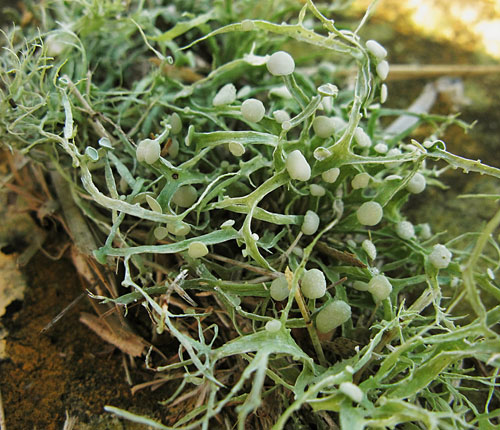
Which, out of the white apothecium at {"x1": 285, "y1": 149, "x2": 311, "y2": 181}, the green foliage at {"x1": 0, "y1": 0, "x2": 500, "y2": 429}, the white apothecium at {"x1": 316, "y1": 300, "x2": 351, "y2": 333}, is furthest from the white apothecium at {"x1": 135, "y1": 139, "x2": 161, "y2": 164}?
the white apothecium at {"x1": 316, "y1": 300, "x2": 351, "y2": 333}

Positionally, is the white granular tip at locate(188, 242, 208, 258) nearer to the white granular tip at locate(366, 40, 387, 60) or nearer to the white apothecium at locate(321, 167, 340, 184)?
the white apothecium at locate(321, 167, 340, 184)

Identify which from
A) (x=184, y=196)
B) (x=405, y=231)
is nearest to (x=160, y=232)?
(x=184, y=196)

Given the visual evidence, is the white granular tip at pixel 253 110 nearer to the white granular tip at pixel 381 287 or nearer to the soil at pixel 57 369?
the white granular tip at pixel 381 287

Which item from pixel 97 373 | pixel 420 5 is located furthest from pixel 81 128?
pixel 420 5

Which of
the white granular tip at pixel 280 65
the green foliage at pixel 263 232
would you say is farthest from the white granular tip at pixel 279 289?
the white granular tip at pixel 280 65

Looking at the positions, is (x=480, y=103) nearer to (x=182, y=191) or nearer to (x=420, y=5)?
(x=420, y=5)

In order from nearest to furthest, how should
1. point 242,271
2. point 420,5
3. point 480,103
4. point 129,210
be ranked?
point 129,210
point 242,271
point 480,103
point 420,5
